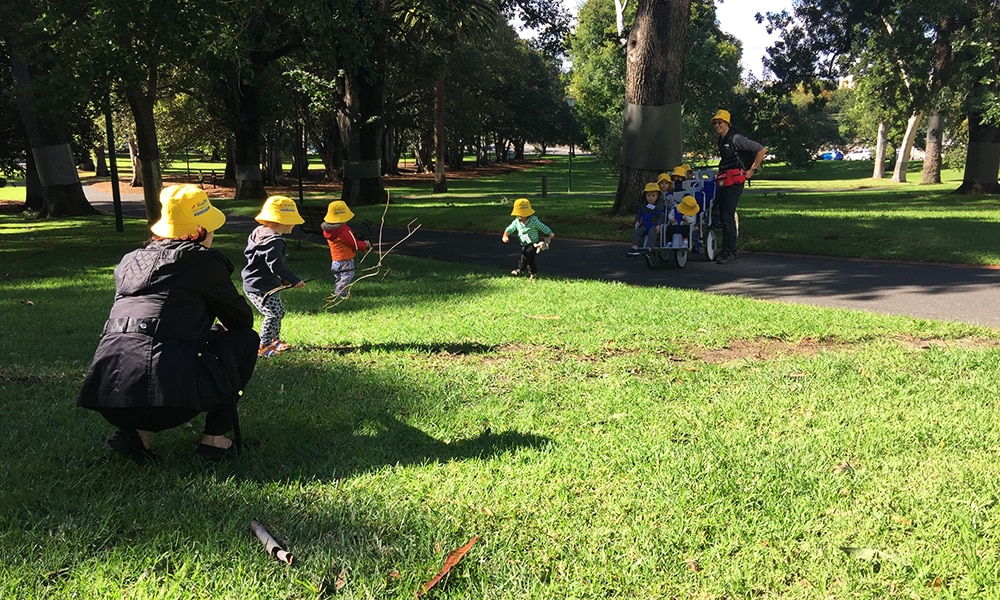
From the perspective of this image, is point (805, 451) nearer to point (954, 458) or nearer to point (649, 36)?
point (954, 458)

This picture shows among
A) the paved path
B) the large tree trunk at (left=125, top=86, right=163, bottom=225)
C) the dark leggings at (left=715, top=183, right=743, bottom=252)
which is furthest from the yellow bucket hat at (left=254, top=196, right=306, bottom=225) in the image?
the large tree trunk at (left=125, top=86, right=163, bottom=225)

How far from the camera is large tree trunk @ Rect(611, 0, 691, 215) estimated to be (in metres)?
15.5

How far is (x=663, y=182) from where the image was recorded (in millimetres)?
10969

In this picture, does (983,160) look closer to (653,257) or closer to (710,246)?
(710,246)

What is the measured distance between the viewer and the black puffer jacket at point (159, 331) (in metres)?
3.21

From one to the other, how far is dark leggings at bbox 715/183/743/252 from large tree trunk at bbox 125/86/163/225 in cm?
963

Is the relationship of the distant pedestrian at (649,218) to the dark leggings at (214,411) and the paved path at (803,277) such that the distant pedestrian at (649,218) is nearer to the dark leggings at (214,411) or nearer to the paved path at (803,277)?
the paved path at (803,277)

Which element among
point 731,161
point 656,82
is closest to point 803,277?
point 731,161

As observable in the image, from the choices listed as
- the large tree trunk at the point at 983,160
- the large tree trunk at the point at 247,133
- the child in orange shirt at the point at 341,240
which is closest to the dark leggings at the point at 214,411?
the child in orange shirt at the point at 341,240

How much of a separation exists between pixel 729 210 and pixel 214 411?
934 cm

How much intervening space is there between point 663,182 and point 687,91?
4218cm

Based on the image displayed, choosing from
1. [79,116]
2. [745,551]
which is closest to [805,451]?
[745,551]

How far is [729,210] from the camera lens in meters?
11.2

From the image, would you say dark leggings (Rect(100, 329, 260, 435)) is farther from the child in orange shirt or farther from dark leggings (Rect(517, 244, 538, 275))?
dark leggings (Rect(517, 244, 538, 275))
